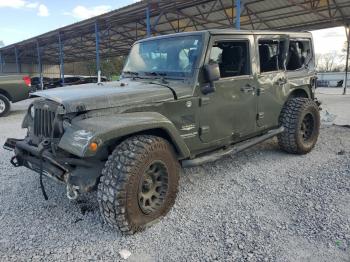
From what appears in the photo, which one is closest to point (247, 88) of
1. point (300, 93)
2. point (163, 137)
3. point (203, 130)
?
point (203, 130)

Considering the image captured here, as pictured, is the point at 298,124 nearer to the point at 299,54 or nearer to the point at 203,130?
the point at 299,54

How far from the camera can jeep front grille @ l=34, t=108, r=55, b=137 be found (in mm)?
3148

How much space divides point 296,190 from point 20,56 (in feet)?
113

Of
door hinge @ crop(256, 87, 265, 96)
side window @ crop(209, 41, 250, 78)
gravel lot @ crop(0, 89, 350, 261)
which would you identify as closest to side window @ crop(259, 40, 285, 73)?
door hinge @ crop(256, 87, 265, 96)

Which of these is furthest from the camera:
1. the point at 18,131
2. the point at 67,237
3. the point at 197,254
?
the point at 18,131

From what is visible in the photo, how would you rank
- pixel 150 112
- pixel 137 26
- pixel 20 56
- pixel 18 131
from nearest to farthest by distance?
pixel 150 112, pixel 18 131, pixel 137 26, pixel 20 56

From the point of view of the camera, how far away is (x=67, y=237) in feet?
9.55

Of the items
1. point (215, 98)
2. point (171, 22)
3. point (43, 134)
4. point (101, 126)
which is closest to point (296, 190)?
point (215, 98)

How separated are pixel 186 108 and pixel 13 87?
8.38 metres

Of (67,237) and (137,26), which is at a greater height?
(137,26)

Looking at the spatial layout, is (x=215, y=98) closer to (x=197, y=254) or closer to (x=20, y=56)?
(x=197, y=254)

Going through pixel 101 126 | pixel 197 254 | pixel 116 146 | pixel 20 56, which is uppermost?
pixel 20 56

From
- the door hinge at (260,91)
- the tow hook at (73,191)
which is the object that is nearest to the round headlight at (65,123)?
the tow hook at (73,191)

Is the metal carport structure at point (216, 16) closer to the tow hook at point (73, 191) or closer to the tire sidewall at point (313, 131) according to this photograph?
the tire sidewall at point (313, 131)
